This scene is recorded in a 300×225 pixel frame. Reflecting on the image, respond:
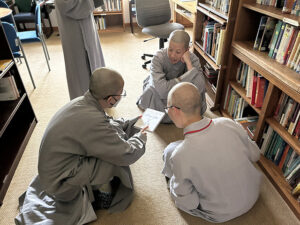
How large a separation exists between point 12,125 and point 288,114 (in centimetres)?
253

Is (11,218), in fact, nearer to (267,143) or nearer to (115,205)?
(115,205)

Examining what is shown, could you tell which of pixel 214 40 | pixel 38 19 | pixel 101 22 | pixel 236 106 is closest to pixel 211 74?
pixel 214 40

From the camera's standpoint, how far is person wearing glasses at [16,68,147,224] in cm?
130

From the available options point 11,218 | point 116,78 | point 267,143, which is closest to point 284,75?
point 267,143

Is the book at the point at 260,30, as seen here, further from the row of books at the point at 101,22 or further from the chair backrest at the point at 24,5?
the chair backrest at the point at 24,5

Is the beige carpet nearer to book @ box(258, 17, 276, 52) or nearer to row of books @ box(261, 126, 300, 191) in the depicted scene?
row of books @ box(261, 126, 300, 191)

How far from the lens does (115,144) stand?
1.39 m

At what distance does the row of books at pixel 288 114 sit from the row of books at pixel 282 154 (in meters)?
0.13

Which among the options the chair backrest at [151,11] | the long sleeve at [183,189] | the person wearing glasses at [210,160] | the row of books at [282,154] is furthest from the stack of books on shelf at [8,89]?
the row of books at [282,154]

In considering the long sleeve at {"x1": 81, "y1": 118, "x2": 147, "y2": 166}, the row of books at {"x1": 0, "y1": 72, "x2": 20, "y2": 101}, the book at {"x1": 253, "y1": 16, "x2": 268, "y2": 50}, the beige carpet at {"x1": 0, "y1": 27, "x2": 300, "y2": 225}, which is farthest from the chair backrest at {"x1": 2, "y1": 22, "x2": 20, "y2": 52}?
the book at {"x1": 253, "y1": 16, "x2": 268, "y2": 50}

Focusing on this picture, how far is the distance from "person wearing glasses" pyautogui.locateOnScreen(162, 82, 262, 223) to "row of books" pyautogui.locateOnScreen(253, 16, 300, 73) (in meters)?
0.71

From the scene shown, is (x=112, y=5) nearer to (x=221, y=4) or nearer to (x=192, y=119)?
(x=221, y=4)

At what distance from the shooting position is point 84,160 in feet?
4.74

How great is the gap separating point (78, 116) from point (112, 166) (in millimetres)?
430
